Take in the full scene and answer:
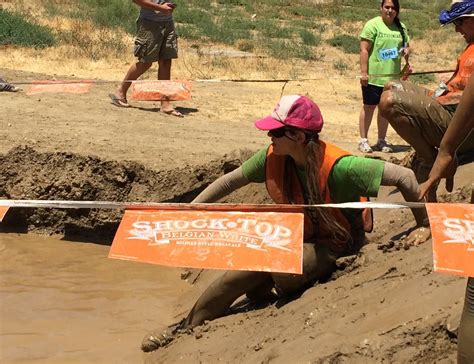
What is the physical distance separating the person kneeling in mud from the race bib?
13.0 ft

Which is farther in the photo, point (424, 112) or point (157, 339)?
point (424, 112)

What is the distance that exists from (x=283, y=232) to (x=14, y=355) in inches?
75.1

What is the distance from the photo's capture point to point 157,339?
4.53m

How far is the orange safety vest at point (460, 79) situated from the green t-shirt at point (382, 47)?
2624 mm

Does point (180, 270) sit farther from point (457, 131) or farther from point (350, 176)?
point (457, 131)

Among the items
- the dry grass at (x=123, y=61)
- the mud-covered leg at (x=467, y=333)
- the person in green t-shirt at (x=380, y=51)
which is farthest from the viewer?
the dry grass at (x=123, y=61)

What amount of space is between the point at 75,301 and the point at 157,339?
3.77ft

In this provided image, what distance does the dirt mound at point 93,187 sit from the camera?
6.80 m

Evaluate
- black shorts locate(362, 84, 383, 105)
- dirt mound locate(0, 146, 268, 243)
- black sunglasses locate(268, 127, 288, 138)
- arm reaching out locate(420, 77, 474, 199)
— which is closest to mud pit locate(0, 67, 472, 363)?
dirt mound locate(0, 146, 268, 243)

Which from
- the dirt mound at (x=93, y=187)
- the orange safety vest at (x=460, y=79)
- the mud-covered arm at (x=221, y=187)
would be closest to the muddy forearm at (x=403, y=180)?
the mud-covered arm at (x=221, y=187)

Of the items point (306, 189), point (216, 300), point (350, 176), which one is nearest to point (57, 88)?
point (216, 300)

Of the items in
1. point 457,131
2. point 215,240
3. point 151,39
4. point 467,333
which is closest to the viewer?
point 467,333

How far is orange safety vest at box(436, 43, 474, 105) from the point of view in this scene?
529 centimetres

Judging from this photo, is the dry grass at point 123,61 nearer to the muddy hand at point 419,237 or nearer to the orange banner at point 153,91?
the orange banner at point 153,91
